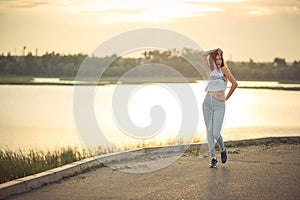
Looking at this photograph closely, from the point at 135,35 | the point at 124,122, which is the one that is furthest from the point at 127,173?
the point at 124,122

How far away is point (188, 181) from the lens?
8.61 metres

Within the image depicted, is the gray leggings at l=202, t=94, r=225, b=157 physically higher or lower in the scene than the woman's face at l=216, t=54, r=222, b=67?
lower

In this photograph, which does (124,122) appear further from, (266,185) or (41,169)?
(266,185)

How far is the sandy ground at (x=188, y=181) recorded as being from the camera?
7723 millimetres

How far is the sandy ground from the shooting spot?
25.3 feet

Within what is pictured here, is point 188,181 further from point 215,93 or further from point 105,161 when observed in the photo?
point 105,161

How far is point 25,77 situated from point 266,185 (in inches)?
2581

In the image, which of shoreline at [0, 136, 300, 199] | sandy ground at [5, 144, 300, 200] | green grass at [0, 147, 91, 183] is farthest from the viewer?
green grass at [0, 147, 91, 183]

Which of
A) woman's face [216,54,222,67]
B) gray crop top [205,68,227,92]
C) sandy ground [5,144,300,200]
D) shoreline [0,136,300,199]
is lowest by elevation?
sandy ground [5,144,300,200]

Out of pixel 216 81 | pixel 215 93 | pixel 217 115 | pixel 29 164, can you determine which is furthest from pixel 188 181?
pixel 29 164

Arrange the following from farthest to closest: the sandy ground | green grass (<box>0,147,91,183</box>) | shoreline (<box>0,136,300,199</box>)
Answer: green grass (<box>0,147,91,183</box>), shoreline (<box>0,136,300,199</box>), the sandy ground

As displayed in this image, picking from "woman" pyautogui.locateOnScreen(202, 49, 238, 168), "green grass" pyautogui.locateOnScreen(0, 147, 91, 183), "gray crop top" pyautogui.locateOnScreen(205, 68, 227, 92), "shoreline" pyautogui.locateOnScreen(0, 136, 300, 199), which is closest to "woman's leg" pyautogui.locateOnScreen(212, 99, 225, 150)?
"woman" pyautogui.locateOnScreen(202, 49, 238, 168)

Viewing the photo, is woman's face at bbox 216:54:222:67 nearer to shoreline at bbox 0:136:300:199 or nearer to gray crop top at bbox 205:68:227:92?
gray crop top at bbox 205:68:227:92

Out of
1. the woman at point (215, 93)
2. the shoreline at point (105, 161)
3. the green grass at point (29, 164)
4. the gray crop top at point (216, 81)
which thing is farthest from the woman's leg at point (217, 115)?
the green grass at point (29, 164)
